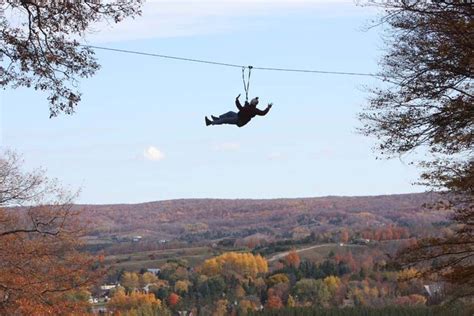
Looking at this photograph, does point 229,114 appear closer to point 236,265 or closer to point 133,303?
point 133,303

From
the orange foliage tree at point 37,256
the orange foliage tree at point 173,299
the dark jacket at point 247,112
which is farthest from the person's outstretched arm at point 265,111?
the orange foliage tree at point 173,299

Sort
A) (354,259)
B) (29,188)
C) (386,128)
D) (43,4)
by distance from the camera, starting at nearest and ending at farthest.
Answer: (43,4)
(386,128)
(29,188)
(354,259)

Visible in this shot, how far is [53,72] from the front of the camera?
39.1 feet

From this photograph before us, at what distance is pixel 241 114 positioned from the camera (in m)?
13.5

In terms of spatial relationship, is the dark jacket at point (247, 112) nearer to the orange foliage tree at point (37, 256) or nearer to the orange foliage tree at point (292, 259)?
the orange foliage tree at point (37, 256)

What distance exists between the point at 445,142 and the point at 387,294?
8835 centimetres

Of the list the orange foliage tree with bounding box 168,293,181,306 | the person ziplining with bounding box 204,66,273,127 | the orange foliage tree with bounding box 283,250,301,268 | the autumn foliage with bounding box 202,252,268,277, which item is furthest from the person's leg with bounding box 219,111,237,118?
the orange foliage tree with bounding box 283,250,301,268

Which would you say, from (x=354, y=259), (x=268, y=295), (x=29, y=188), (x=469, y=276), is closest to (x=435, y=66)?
(x=469, y=276)

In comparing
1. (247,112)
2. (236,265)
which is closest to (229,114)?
(247,112)

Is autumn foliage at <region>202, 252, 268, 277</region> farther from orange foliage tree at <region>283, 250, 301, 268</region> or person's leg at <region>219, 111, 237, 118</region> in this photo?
person's leg at <region>219, 111, 237, 118</region>

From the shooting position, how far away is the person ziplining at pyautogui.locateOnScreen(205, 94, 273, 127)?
1344cm

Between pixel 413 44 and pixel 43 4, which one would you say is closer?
pixel 43 4

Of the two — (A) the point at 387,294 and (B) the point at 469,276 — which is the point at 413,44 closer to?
(B) the point at 469,276

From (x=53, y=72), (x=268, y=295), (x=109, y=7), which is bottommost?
(x=268, y=295)
